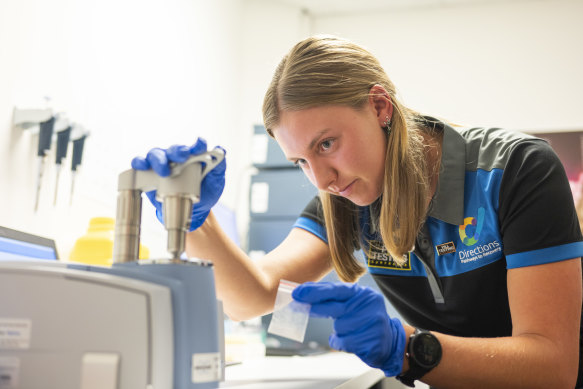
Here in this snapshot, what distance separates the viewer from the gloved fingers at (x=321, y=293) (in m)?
0.81

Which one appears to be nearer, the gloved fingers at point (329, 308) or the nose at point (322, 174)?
the gloved fingers at point (329, 308)

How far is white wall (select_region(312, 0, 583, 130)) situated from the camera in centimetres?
319

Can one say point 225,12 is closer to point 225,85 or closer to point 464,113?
point 225,85

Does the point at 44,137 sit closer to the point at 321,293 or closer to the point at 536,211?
the point at 321,293

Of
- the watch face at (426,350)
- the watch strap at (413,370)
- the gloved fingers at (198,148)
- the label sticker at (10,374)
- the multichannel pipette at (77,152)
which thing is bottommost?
the watch strap at (413,370)

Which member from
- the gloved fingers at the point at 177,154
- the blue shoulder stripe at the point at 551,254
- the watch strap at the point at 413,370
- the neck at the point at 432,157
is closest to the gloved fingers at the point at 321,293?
the watch strap at the point at 413,370

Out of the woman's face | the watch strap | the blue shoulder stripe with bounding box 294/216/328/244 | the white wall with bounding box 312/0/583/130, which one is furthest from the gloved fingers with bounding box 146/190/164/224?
the white wall with bounding box 312/0/583/130

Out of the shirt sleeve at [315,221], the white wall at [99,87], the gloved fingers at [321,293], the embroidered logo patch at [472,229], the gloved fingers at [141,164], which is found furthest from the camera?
the shirt sleeve at [315,221]

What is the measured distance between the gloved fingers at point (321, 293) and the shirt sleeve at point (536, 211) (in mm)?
381

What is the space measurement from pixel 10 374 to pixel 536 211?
88cm

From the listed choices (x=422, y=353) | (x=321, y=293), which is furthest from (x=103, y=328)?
(x=422, y=353)

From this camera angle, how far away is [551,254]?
0.97m

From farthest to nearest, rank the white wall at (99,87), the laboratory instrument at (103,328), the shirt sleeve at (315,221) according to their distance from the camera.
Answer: the shirt sleeve at (315,221) → the white wall at (99,87) → the laboratory instrument at (103,328)

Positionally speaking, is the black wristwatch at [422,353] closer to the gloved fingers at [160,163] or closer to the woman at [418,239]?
the woman at [418,239]
